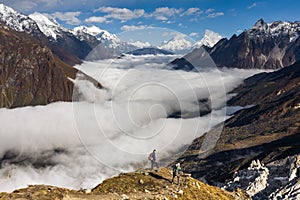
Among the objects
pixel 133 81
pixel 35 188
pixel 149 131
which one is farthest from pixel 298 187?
pixel 35 188

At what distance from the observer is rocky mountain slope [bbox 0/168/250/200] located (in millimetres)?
32969

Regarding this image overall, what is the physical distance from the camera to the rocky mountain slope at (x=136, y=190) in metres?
33.0

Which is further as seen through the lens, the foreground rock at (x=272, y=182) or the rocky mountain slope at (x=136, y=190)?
the foreground rock at (x=272, y=182)

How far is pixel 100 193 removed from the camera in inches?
1535

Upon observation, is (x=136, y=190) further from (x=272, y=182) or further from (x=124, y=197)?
(x=272, y=182)

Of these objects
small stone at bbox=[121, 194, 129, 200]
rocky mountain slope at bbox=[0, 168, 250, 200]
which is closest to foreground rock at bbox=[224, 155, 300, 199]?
rocky mountain slope at bbox=[0, 168, 250, 200]

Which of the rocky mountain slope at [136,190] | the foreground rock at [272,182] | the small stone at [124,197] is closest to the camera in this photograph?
the rocky mountain slope at [136,190]

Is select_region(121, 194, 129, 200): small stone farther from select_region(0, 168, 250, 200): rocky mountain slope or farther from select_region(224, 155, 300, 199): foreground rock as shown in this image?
select_region(224, 155, 300, 199): foreground rock

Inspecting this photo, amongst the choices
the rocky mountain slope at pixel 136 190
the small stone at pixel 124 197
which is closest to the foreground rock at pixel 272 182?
the rocky mountain slope at pixel 136 190

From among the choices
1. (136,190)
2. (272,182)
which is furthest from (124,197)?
(272,182)

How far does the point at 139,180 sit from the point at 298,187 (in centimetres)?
3587

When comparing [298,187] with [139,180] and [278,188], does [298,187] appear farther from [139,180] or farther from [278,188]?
[139,180]

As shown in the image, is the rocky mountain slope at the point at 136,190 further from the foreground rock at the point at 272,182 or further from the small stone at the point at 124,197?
the foreground rock at the point at 272,182

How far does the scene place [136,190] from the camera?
40.7 metres
